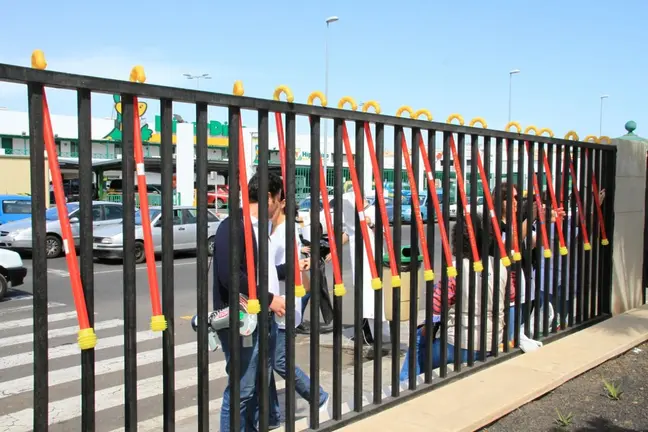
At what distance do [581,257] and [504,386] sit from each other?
2113mm

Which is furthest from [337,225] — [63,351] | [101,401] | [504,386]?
[63,351]

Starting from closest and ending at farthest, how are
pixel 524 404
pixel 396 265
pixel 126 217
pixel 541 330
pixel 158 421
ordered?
pixel 126 217, pixel 396 265, pixel 524 404, pixel 158 421, pixel 541 330

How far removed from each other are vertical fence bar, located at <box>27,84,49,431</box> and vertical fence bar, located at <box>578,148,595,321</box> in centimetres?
478

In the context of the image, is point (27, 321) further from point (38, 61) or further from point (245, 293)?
point (38, 61)

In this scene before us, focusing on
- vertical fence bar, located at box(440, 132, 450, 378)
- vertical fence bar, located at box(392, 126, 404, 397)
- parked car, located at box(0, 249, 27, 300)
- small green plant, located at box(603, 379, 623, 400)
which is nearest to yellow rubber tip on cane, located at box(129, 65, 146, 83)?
vertical fence bar, located at box(392, 126, 404, 397)

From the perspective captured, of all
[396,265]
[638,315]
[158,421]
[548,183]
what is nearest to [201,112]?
[396,265]

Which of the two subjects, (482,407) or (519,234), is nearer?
(482,407)

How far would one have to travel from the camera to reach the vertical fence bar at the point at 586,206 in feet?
19.1

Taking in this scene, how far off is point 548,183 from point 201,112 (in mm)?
3484

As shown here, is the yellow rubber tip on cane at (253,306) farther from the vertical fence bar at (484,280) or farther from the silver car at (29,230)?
the silver car at (29,230)

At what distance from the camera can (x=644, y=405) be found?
4383mm

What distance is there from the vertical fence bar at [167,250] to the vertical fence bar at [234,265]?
31 centimetres

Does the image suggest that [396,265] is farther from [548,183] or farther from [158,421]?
[158,421]

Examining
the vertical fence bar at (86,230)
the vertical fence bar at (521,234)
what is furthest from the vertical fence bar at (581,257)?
the vertical fence bar at (86,230)
